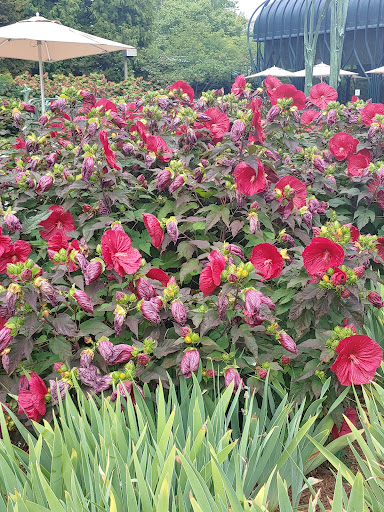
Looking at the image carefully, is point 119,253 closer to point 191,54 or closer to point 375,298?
point 375,298

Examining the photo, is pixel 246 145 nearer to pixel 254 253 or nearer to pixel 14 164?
pixel 254 253

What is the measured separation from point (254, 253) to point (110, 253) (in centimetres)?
48

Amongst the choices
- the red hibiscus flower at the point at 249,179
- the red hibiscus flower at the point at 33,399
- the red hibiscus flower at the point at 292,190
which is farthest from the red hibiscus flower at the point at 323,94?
the red hibiscus flower at the point at 33,399

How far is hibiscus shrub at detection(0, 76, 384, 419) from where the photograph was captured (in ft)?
5.34

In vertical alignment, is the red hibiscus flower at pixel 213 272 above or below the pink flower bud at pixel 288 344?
above

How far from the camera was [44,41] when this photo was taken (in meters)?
7.76

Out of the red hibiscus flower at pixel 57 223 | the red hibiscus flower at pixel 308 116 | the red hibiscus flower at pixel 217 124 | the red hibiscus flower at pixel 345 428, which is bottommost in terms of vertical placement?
the red hibiscus flower at pixel 345 428

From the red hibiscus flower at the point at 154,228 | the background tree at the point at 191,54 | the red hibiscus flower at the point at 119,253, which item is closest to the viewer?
the red hibiscus flower at the point at 119,253

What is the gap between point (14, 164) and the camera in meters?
2.74

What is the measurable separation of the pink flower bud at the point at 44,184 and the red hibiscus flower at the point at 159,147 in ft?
1.61

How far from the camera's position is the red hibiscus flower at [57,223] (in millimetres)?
2178

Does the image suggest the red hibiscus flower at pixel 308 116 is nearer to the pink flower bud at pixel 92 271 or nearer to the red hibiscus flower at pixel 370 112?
the red hibiscus flower at pixel 370 112

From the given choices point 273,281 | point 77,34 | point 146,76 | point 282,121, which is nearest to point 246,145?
point 282,121

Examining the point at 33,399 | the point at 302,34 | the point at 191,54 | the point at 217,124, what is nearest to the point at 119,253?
the point at 33,399
